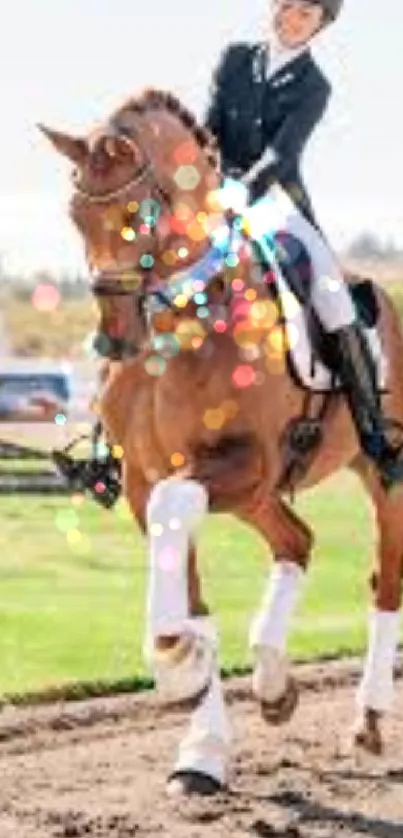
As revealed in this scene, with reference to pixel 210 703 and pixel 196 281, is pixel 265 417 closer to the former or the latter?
pixel 196 281

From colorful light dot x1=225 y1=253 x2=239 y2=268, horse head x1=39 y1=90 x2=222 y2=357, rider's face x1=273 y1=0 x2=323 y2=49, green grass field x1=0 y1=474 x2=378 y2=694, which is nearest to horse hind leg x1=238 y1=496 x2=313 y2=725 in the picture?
colorful light dot x1=225 y1=253 x2=239 y2=268

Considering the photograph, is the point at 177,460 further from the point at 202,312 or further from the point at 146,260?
the point at 146,260

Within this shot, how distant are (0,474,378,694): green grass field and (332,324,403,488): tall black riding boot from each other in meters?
2.93

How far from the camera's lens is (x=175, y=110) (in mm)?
8820

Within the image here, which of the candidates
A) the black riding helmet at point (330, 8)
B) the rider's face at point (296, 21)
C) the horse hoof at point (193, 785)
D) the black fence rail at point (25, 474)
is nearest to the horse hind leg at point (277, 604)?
the horse hoof at point (193, 785)

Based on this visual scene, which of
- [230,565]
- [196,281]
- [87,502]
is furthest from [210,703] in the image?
[87,502]

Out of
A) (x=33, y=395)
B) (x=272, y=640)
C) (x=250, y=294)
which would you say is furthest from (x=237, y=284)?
(x=33, y=395)

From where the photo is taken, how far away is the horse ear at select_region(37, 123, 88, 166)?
841 cm

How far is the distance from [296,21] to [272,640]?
2.80 m

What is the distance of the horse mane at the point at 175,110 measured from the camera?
863 cm

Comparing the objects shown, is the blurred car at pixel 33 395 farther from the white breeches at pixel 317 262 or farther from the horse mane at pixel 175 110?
the horse mane at pixel 175 110

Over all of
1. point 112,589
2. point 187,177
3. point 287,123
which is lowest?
point 112,589

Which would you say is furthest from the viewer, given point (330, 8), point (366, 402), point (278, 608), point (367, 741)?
point (367, 741)

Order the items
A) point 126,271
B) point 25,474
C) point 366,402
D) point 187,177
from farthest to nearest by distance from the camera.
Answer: point 25,474 < point 366,402 < point 187,177 < point 126,271
